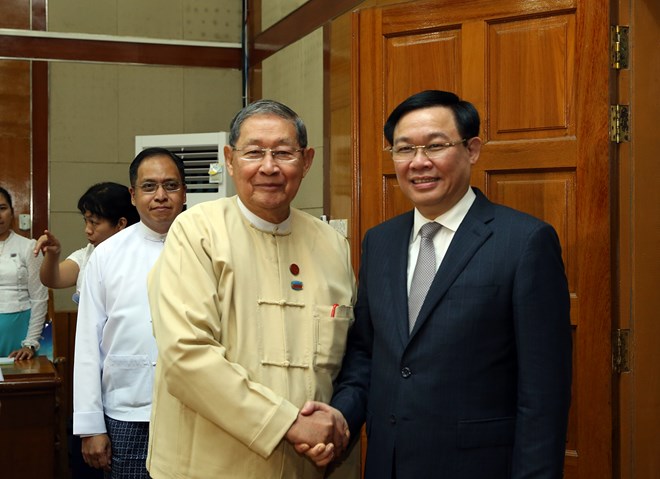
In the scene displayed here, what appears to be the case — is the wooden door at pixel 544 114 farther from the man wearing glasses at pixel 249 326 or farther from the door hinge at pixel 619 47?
the man wearing glasses at pixel 249 326

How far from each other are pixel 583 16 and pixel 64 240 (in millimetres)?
4726

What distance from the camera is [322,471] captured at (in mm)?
2088

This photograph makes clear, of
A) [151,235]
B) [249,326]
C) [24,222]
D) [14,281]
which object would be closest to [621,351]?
[249,326]

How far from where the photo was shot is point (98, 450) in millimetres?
2482

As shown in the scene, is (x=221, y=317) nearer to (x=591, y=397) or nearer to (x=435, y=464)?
(x=435, y=464)

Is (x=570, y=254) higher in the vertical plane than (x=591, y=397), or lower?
higher

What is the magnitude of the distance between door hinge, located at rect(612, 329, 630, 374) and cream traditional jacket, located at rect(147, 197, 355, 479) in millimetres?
908

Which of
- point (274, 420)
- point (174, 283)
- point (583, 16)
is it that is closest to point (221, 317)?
point (174, 283)

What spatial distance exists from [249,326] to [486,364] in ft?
1.88

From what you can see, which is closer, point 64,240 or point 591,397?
point 591,397

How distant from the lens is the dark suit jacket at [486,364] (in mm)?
1784

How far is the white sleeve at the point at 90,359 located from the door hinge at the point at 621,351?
1.62 metres

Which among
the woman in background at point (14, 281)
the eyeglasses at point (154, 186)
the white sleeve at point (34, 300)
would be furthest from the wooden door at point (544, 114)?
the woman in background at point (14, 281)

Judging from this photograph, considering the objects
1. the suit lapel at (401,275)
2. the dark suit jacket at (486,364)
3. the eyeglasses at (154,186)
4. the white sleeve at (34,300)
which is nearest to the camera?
the dark suit jacket at (486,364)
